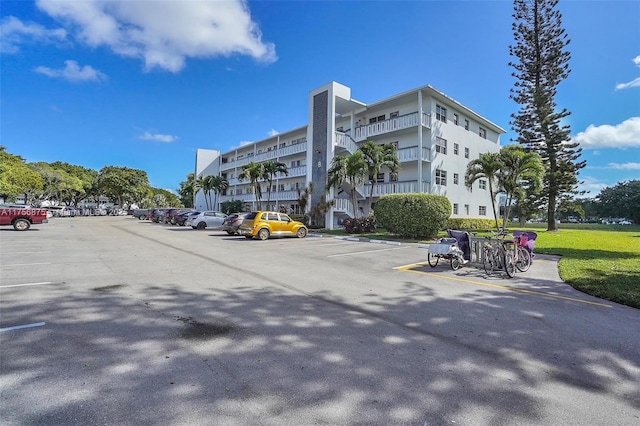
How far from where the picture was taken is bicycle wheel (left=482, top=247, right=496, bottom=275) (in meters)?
8.92

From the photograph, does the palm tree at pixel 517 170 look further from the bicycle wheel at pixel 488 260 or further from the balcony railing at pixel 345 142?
the bicycle wheel at pixel 488 260

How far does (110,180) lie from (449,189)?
62489 millimetres

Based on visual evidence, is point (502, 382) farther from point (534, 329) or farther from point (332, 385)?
point (534, 329)

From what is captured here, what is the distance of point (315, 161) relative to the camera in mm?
29984

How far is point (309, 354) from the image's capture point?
365 cm

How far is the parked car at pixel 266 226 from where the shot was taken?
1870cm

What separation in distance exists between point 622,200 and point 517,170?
7020 cm

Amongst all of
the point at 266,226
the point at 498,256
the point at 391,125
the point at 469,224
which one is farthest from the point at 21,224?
the point at 469,224

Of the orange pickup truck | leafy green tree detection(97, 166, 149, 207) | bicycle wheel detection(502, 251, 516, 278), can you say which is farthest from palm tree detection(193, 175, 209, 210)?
bicycle wheel detection(502, 251, 516, 278)

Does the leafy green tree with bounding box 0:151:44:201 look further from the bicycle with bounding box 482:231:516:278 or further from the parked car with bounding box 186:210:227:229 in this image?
the bicycle with bounding box 482:231:516:278

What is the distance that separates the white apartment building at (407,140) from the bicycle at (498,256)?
15.7 meters

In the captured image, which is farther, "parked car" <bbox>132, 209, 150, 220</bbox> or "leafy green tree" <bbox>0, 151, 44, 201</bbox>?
"parked car" <bbox>132, 209, 150, 220</bbox>

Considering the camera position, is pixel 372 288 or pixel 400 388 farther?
pixel 372 288

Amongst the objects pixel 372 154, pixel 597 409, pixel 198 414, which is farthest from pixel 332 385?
pixel 372 154
